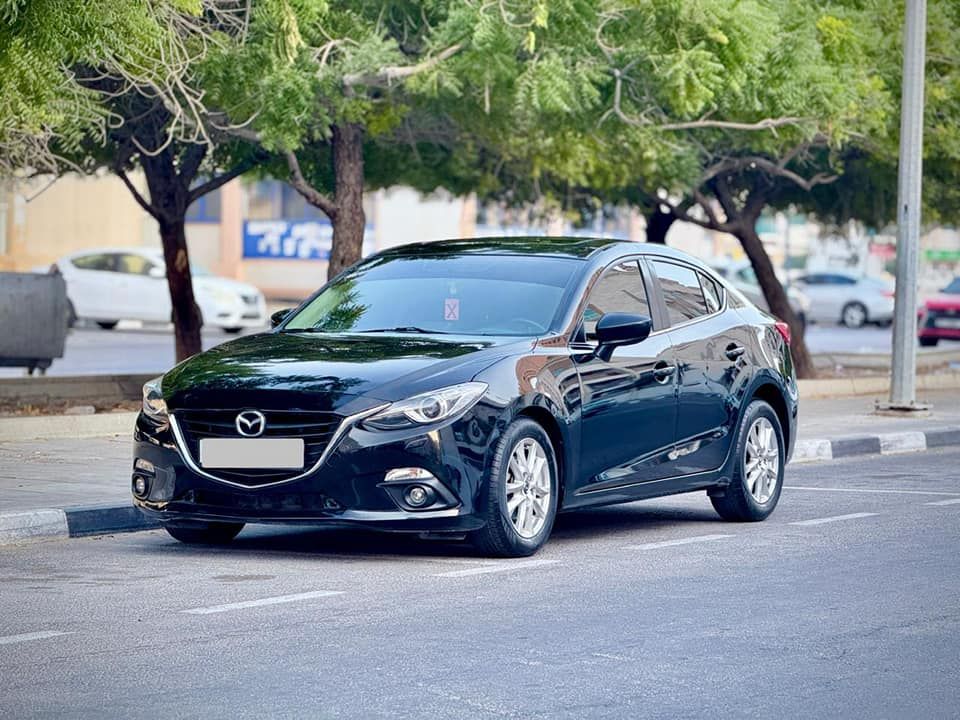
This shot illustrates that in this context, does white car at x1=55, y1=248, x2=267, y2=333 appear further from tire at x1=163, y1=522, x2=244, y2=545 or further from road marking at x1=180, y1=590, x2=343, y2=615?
road marking at x1=180, y1=590, x2=343, y2=615

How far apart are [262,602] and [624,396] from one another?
2.78 meters

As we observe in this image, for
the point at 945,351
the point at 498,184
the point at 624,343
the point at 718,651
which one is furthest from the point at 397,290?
the point at 945,351

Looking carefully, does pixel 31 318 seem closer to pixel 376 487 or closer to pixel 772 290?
pixel 772 290

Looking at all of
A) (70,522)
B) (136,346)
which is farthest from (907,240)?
(136,346)

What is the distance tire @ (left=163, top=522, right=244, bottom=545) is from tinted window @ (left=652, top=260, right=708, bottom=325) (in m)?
2.72

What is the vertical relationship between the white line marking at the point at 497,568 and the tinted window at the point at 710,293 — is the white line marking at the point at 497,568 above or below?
below

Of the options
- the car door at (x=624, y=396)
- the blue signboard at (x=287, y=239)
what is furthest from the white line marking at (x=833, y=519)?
the blue signboard at (x=287, y=239)

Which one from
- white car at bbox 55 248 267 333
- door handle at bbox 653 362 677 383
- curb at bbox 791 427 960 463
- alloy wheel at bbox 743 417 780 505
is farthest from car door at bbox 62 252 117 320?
door handle at bbox 653 362 677 383

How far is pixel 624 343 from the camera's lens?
10.1 m

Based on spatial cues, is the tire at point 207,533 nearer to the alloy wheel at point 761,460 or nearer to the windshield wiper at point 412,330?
the windshield wiper at point 412,330

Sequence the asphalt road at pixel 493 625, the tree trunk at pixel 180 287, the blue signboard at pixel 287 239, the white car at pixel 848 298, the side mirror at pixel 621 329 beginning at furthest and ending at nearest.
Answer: the blue signboard at pixel 287 239
the white car at pixel 848 298
the tree trunk at pixel 180 287
the side mirror at pixel 621 329
the asphalt road at pixel 493 625

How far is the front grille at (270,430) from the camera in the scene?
9.04 meters

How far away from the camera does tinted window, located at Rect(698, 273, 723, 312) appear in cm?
1150

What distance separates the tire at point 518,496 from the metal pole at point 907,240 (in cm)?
1048
